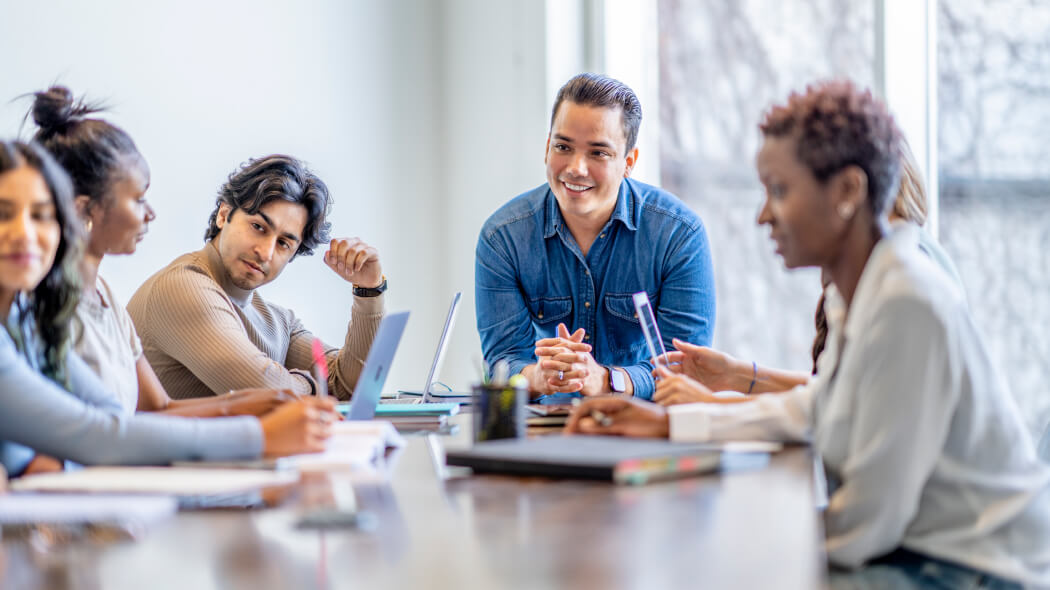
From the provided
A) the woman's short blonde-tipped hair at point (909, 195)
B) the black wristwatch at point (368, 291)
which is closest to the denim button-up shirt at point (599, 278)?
the black wristwatch at point (368, 291)

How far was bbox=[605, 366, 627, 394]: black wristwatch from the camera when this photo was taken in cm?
256

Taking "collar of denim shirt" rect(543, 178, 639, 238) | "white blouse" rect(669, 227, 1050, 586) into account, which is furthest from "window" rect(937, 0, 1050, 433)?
"white blouse" rect(669, 227, 1050, 586)

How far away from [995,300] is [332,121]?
101 inches

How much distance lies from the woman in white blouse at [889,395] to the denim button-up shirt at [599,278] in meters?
1.33

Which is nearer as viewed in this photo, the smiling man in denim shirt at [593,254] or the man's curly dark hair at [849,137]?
the man's curly dark hair at [849,137]

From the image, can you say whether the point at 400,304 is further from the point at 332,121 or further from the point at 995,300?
the point at 995,300

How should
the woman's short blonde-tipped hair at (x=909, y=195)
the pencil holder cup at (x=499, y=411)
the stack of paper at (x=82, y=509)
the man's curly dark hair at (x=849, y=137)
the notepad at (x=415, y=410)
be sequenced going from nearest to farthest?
the stack of paper at (x=82, y=509) → the man's curly dark hair at (x=849, y=137) → the pencil holder cup at (x=499, y=411) → the woman's short blonde-tipped hair at (x=909, y=195) → the notepad at (x=415, y=410)

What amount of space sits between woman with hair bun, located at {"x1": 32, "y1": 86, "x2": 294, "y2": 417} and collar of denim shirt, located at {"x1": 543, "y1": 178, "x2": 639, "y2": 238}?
1252 millimetres

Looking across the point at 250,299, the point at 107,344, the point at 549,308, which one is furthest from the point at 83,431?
the point at 549,308

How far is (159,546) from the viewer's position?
3.22ft

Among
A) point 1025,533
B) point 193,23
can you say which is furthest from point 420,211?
point 1025,533

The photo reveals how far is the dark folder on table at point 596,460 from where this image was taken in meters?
1.31

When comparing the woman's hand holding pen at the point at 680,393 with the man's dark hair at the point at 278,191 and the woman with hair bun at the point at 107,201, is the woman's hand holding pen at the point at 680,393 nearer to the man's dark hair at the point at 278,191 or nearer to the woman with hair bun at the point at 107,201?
the woman with hair bun at the point at 107,201

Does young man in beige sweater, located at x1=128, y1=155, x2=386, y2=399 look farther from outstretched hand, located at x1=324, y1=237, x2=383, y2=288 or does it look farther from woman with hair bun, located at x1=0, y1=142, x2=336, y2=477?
woman with hair bun, located at x1=0, y1=142, x2=336, y2=477
